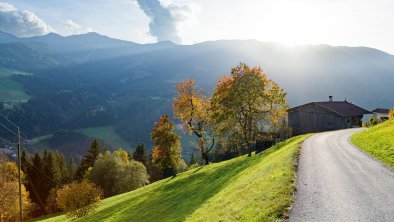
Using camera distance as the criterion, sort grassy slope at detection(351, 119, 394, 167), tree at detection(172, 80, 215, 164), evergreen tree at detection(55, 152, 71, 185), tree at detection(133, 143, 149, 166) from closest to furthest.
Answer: grassy slope at detection(351, 119, 394, 167) → tree at detection(172, 80, 215, 164) → evergreen tree at detection(55, 152, 71, 185) → tree at detection(133, 143, 149, 166)

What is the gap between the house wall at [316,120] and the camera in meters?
92.0

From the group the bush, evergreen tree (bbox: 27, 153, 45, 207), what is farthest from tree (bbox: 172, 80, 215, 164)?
evergreen tree (bbox: 27, 153, 45, 207)

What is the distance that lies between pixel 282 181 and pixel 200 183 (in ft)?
73.6

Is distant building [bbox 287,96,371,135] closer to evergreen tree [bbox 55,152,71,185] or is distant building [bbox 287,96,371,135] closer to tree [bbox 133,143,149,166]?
tree [bbox 133,143,149,166]

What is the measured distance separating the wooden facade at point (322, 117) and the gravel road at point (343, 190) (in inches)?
2302

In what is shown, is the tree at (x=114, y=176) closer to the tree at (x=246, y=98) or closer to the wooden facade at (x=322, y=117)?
the tree at (x=246, y=98)

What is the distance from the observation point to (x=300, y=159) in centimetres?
3631

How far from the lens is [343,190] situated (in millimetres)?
23844

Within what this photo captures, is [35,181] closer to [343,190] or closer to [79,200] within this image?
[79,200]

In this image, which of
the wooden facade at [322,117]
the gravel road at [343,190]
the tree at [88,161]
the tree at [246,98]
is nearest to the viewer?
the gravel road at [343,190]

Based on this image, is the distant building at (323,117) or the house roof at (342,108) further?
the house roof at (342,108)

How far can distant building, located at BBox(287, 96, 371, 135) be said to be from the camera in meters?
91.9

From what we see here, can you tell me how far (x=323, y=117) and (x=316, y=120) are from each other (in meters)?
2.15

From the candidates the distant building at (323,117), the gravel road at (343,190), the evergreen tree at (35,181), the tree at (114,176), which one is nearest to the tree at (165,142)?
the tree at (114,176)
